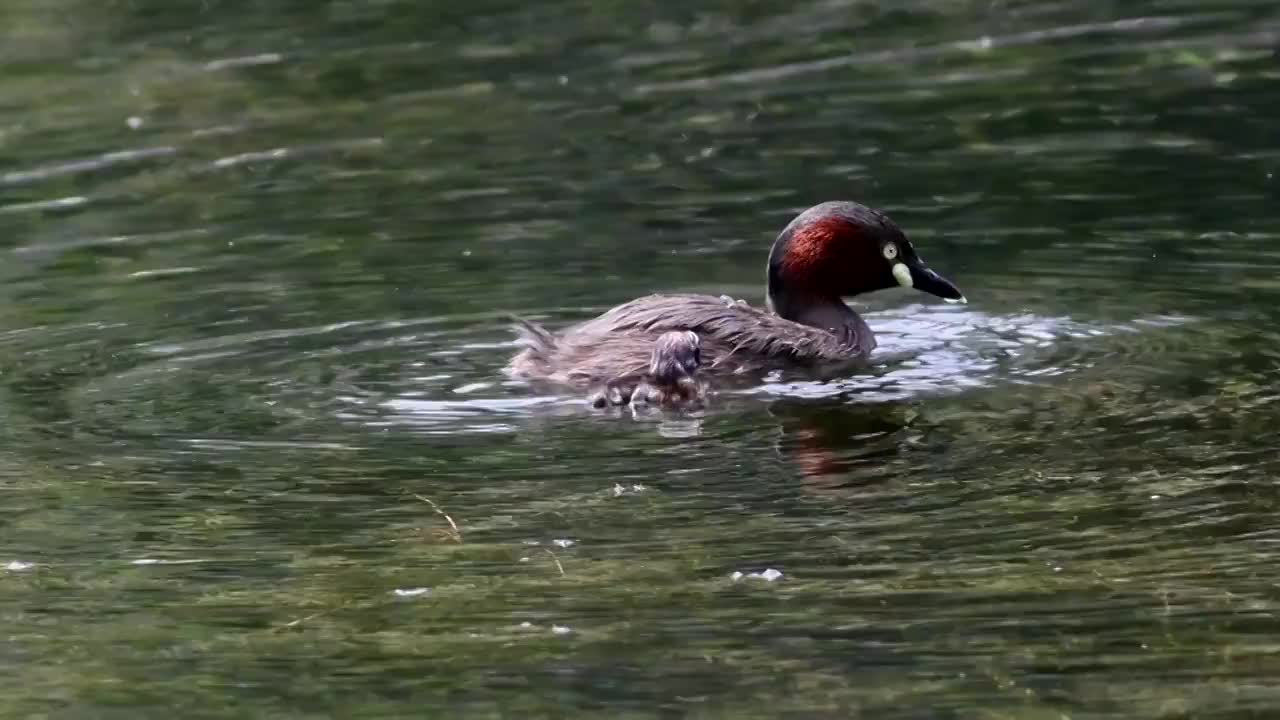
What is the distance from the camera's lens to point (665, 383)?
916 cm

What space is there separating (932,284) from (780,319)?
31.5 inches

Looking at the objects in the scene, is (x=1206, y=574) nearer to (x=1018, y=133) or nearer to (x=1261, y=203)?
(x=1261, y=203)

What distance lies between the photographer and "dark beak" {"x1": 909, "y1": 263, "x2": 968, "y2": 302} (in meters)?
10.5

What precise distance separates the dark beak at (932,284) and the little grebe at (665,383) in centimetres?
164

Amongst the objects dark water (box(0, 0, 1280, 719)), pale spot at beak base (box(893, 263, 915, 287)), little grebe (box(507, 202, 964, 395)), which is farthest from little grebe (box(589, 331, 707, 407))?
pale spot at beak base (box(893, 263, 915, 287))

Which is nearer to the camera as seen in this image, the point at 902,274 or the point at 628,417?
the point at 628,417

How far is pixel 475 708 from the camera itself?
584 cm

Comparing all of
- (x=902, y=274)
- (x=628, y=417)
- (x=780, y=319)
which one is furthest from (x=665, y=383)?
(x=902, y=274)

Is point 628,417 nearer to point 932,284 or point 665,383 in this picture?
point 665,383

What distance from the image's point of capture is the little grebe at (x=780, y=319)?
9.56 m

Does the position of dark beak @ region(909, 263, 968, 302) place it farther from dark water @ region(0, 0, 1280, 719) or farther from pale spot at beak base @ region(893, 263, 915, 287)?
dark water @ region(0, 0, 1280, 719)

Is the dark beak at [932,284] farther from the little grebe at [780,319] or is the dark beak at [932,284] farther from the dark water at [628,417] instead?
the dark water at [628,417]

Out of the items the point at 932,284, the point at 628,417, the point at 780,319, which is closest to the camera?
the point at 628,417

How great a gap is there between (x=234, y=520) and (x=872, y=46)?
10983 millimetres
